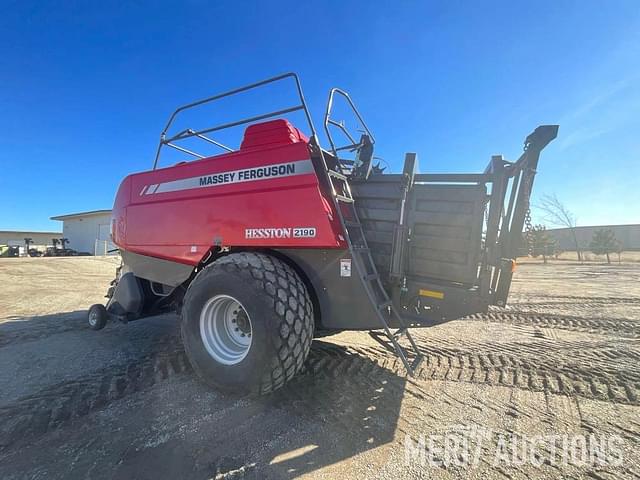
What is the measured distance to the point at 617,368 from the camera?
3348 millimetres

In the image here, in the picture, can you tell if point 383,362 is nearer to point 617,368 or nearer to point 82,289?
point 617,368

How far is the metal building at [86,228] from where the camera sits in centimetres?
2993

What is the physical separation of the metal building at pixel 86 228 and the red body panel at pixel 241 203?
1199 inches

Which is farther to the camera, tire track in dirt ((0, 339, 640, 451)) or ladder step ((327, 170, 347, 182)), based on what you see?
ladder step ((327, 170, 347, 182))

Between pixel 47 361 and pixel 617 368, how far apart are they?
602 cm

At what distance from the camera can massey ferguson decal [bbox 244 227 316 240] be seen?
2.70m

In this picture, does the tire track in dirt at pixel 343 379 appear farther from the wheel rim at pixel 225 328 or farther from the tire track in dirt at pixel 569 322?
the tire track in dirt at pixel 569 322

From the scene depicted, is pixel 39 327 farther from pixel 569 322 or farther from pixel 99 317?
pixel 569 322

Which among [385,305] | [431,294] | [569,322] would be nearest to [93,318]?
[385,305]

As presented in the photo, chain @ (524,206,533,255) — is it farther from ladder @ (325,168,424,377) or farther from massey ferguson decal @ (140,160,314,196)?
massey ferguson decal @ (140,160,314,196)

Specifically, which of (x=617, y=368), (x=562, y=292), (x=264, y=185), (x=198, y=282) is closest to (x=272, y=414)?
A: (x=198, y=282)

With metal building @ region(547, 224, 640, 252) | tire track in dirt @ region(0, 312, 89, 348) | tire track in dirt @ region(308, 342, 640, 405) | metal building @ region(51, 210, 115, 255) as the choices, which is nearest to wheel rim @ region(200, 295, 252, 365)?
tire track in dirt @ region(308, 342, 640, 405)

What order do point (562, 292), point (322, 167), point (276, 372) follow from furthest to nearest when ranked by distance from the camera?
point (562, 292) < point (322, 167) < point (276, 372)

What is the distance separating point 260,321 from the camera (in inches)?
97.0
